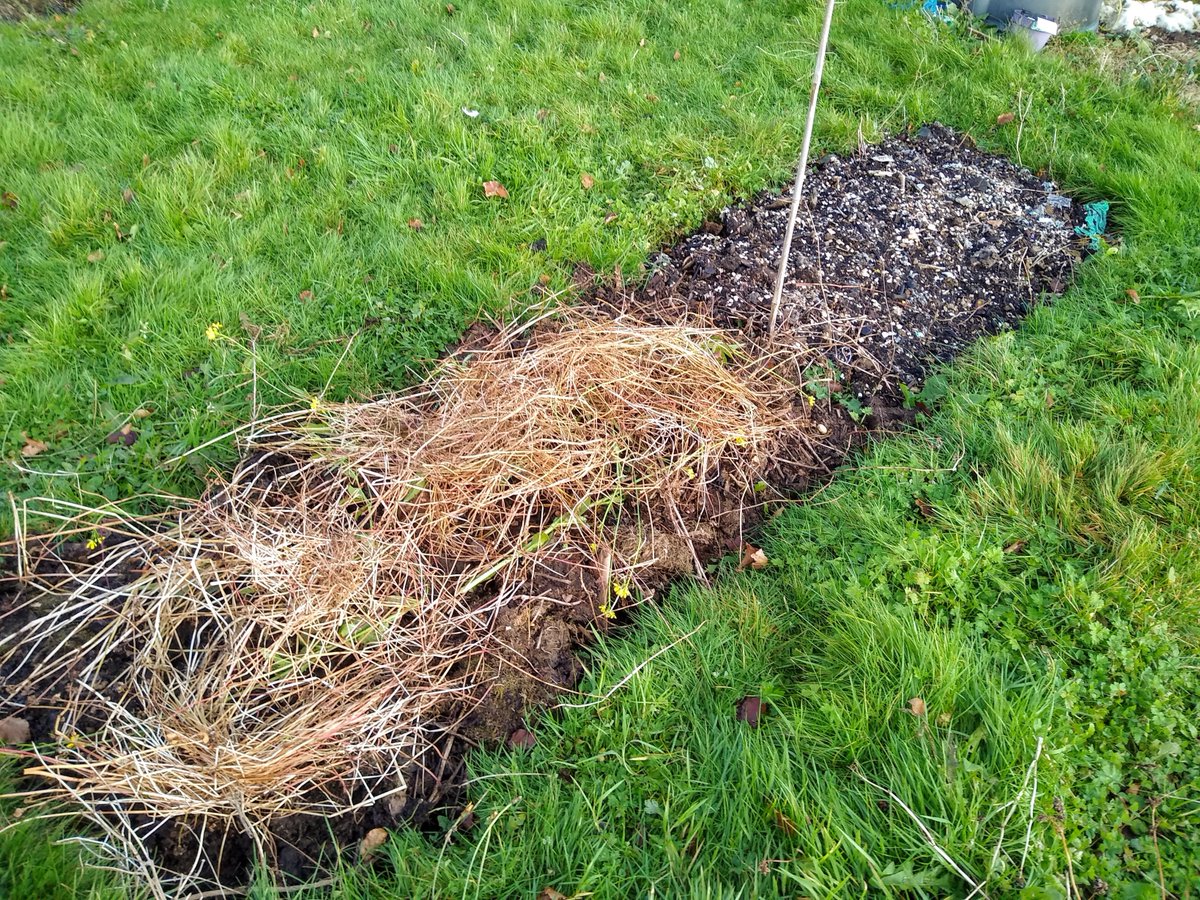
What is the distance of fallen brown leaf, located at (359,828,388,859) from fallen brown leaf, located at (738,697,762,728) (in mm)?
1093

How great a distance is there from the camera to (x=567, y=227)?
3.89 meters

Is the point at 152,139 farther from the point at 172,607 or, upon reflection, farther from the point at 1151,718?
the point at 1151,718

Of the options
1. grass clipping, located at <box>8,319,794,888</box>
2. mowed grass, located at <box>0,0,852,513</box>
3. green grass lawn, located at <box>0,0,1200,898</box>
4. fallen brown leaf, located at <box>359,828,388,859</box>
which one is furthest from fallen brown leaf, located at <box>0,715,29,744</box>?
fallen brown leaf, located at <box>359,828,388,859</box>

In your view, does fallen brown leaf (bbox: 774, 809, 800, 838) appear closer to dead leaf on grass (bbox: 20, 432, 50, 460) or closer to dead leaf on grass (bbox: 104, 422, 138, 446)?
dead leaf on grass (bbox: 104, 422, 138, 446)

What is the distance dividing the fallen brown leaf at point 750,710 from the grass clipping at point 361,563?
0.65m

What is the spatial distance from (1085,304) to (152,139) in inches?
204

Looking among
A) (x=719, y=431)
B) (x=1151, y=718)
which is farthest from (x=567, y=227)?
(x=1151, y=718)

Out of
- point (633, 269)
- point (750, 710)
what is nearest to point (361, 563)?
point (750, 710)

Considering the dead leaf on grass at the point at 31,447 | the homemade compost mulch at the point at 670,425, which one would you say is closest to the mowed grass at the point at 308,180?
the dead leaf on grass at the point at 31,447

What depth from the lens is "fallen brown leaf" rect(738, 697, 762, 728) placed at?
2.20 m

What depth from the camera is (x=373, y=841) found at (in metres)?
2.06

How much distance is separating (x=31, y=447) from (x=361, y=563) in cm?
159

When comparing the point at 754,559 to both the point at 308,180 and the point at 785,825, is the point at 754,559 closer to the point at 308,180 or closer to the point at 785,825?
the point at 785,825

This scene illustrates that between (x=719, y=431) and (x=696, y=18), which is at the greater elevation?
(x=696, y=18)
